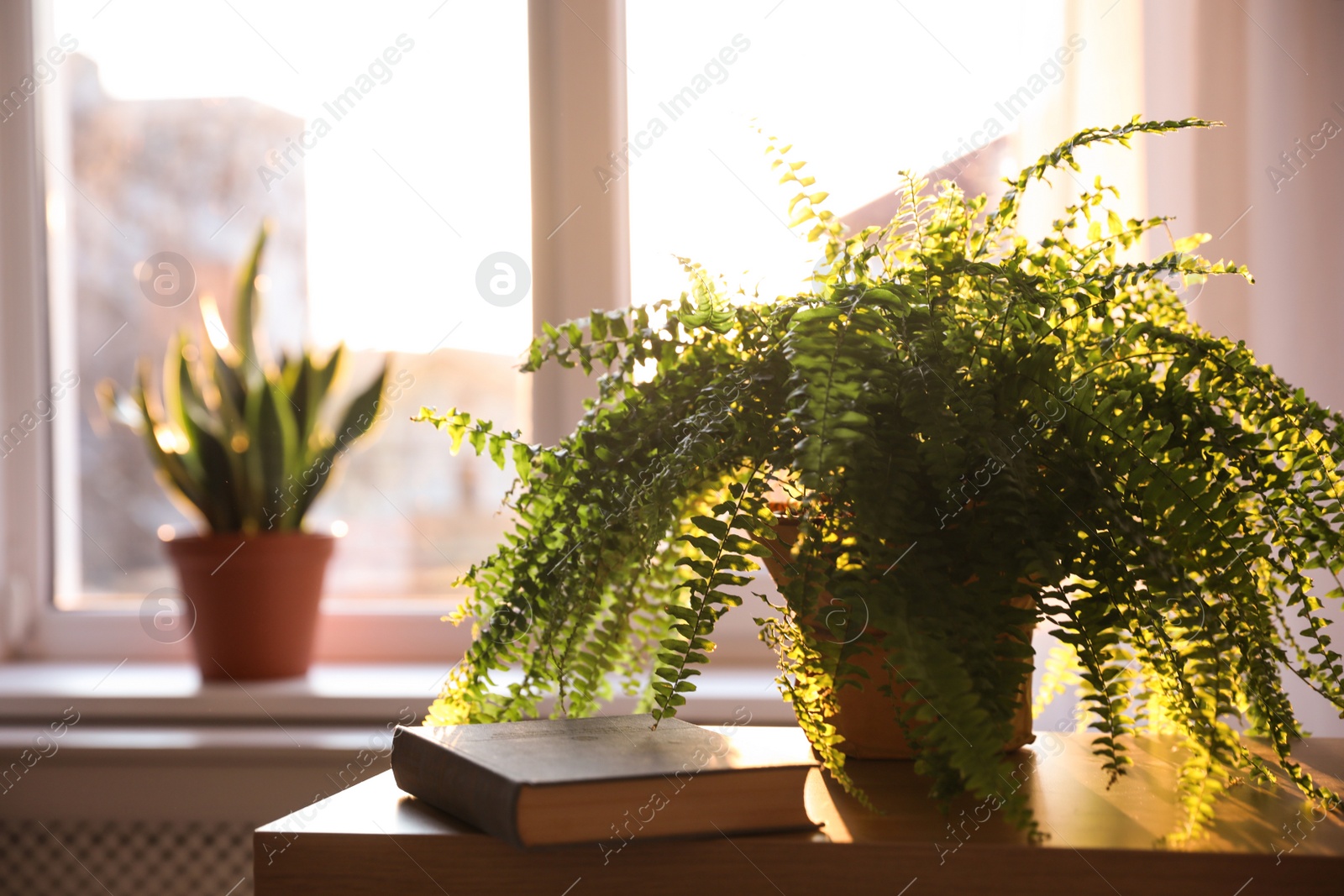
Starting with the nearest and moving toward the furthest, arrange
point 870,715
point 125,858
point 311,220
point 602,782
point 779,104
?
point 602,782 → point 870,715 → point 125,858 → point 779,104 → point 311,220

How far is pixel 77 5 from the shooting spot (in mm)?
1732

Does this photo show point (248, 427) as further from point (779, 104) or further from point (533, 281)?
point (779, 104)

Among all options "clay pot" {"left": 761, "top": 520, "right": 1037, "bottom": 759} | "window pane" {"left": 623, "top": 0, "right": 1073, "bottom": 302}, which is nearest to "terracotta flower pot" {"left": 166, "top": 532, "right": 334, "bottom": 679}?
"window pane" {"left": 623, "top": 0, "right": 1073, "bottom": 302}

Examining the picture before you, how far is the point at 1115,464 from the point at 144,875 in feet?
4.49

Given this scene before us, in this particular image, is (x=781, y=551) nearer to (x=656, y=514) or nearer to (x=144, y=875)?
(x=656, y=514)

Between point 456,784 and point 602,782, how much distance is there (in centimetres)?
10

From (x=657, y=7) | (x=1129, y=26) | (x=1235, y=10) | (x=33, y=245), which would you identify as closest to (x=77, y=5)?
(x=33, y=245)

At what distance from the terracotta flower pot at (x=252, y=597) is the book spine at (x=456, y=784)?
2.60 ft

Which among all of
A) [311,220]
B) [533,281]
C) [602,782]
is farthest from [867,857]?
[311,220]

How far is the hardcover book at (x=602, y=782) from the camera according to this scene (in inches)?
20.4

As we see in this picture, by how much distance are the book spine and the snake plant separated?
83cm

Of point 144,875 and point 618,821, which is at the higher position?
point 618,821

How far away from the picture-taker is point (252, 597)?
1.38m

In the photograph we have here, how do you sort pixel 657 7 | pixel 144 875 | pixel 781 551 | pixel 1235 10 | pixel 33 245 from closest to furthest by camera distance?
pixel 781 551 < pixel 1235 10 < pixel 144 875 < pixel 657 7 < pixel 33 245
